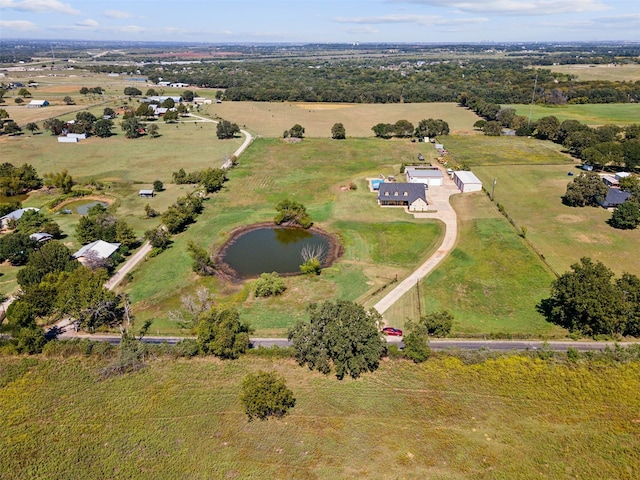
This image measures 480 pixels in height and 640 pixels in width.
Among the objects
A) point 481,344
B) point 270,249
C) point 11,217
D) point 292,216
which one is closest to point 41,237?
point 11,217

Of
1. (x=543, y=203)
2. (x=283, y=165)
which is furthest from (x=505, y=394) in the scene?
(x=283, y=165)

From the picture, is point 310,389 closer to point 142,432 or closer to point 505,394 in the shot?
point 142,432

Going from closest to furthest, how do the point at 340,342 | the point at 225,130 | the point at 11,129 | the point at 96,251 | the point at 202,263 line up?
the point at 340,342 < the point at 202,263 < the point at 96,251 < the point at 225,130 < the point at 11,129

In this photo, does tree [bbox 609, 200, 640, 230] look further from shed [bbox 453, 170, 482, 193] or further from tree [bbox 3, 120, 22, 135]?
tree [bbox 3, 120, 22, 135]

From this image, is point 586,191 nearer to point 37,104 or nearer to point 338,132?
point 338,132

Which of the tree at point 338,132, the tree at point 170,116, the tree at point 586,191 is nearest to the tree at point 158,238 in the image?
the tree at point 586,191

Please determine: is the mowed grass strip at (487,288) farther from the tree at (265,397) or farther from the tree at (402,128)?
the tree at (402,128)
